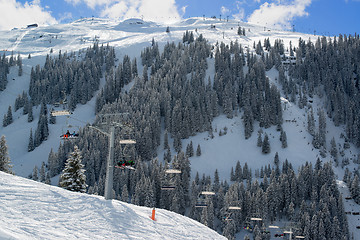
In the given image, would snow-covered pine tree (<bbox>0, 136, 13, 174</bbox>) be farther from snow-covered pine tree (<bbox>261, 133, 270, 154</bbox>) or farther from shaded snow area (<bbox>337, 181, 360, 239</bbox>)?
snow-covered pine tree (<bbox>261, 133, 270, 154</bbox>)

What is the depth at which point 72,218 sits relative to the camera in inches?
812

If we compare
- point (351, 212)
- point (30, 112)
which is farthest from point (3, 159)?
point (30, 112)

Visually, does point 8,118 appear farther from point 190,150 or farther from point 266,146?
point 266,146

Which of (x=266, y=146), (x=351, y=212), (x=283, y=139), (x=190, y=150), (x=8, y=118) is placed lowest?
(x=351, y=212)

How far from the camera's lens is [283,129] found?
128250 millimetres

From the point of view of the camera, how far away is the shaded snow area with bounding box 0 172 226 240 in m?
17.9

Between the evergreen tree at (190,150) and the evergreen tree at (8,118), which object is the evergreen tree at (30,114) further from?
the evergreen tree at (190,150)

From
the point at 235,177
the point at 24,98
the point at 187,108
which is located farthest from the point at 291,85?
the point at 24,98

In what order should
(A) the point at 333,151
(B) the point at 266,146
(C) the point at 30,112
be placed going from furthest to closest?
1. (C) the point at 30,112
2. (A) the point at 333,151
3. (B) the point at 266,146

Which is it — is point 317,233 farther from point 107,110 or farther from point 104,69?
point 104,69

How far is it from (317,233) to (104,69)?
14486 centimetres

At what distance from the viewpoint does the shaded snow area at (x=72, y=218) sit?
1788 centimetres

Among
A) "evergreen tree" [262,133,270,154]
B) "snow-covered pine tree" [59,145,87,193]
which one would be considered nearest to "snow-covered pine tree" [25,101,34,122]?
"evergreen tree" [262,133,270,154]

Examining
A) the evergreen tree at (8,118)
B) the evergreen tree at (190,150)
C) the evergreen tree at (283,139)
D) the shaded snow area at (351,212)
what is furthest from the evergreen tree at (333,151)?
the evergreen tree at (8,118)
